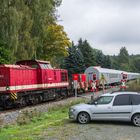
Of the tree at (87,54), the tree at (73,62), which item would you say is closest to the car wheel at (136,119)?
the tree at (73,62)

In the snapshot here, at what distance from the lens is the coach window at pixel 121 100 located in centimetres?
1845

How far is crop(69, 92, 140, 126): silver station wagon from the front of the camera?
18.2 m

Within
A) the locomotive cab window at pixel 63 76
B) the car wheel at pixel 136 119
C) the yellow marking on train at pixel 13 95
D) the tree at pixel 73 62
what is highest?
the tree at pixel 73 62

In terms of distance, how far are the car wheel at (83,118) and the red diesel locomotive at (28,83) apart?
30.9ft

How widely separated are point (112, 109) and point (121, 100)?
0.66 meters

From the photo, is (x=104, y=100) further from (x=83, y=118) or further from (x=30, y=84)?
(x=30, y=84)

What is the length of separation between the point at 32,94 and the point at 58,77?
7.07 m

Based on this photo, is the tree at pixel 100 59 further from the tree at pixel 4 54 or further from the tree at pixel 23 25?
the tree at pixel 4 54

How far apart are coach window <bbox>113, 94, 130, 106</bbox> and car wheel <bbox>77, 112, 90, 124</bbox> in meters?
1.37

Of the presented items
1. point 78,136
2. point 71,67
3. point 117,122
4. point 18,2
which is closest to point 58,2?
point 71,67

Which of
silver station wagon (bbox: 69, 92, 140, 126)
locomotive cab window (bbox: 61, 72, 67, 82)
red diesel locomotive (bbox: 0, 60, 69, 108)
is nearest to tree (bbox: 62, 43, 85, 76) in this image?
locomotive cab window (bbox: 61, 72, 67, 82)

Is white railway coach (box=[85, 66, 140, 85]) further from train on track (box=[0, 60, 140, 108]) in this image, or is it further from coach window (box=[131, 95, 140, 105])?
coach window (box=[131, 95, 140, 105])

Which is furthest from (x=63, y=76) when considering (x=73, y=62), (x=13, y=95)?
(x=73, y=62)

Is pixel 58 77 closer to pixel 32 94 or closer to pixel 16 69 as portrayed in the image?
pixel 32 94
